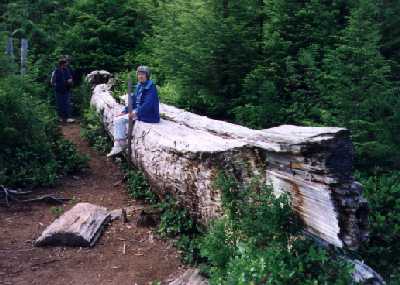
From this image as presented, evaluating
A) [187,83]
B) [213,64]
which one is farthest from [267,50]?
[187,83]

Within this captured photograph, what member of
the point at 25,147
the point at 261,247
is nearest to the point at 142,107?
the point at 25,147

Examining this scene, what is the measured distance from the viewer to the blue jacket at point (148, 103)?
30.8 feet

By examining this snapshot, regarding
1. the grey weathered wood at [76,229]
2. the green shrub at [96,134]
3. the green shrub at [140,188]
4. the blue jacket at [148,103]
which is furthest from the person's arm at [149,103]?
the green shrub at [96,134]

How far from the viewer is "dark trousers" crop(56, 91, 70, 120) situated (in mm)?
15913

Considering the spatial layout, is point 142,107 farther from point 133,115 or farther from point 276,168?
point 276,168

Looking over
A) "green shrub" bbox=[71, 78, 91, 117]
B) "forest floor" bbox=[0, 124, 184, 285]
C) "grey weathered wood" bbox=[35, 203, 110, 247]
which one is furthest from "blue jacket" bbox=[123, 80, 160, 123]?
"green shrub" bbox=[71, 78, 91, 117]

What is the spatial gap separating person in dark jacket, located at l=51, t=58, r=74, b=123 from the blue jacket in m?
6.83

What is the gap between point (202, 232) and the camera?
6.81 metres

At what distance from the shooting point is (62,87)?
15.7 m

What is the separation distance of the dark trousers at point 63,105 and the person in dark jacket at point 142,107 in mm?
6734

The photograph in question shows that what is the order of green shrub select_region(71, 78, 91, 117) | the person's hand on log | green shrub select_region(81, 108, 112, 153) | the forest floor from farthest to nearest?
green shrub select_region(71, 78, 91, 117), green shrub select_region(81, 108, 112, 153), the person's hand on log, the forest floor

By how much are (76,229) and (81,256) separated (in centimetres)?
52

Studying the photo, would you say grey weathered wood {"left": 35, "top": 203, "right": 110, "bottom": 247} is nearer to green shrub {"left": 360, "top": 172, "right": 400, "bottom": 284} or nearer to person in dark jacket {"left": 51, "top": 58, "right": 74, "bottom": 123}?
green shrub {"left": 360, "top": 172, "right": 400, "bottom": 284}

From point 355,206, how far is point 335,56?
448cm
